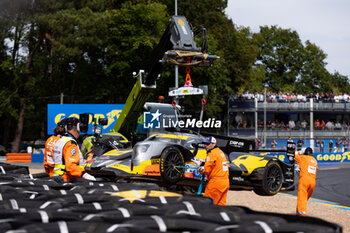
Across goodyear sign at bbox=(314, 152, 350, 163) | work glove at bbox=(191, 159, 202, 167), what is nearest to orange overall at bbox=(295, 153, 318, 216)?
work glove at bbox=(191, 159, 202, 167)

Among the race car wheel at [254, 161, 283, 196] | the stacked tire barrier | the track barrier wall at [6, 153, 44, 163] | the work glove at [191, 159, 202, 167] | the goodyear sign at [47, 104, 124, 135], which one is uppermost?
the goodyear sign at [47, 104, 124, 135]

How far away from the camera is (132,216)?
129 inches

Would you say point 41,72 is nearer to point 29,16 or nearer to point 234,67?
point 29,16

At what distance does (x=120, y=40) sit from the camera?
130 feet

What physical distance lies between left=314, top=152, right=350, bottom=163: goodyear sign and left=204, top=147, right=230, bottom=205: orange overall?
26.6 metres

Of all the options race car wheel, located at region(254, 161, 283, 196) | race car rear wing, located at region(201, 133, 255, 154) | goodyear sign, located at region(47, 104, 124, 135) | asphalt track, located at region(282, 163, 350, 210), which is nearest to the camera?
race car wheel, located at region(254, 161, 283, 196)

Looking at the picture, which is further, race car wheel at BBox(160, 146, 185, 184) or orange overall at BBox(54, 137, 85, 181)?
race car wheel at BBox(160, 146, 185, 184)

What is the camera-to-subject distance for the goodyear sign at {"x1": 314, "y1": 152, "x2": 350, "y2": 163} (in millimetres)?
35219

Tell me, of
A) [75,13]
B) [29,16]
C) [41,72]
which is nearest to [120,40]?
[75,13]

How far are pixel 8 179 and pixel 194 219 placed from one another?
10.7 feet

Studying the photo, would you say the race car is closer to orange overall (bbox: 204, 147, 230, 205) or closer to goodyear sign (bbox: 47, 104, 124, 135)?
orange overall (bbox: 204, 147, 230, 205)

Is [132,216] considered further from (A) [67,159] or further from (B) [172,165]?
(B) [172,165]

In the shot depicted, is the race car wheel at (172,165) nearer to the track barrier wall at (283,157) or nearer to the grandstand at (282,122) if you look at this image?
the track barrier wall at (283,157)

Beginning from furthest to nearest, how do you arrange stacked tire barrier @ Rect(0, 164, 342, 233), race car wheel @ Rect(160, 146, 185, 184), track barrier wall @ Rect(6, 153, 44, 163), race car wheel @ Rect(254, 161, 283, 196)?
track barrier wall @ Rect(6, 153, 44, 163)
race car wheel @ Rect(254, 161, 283, 196)
race car wheel @ Rect(160, 146, 185, 184)
stacked tire barrier @ Rect(0, 164, 342, 233)
